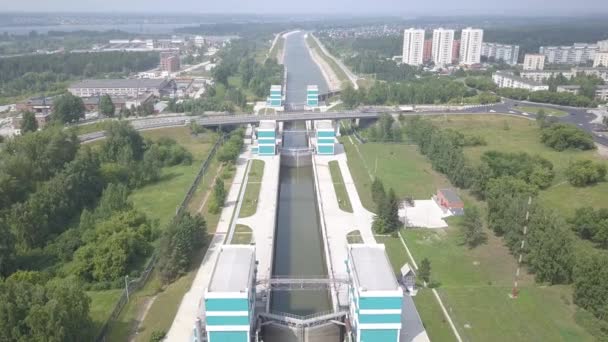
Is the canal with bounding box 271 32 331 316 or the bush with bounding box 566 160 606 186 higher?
the bush with bounding box 566 160 606 186

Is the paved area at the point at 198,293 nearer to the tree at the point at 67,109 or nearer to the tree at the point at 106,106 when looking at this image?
the tree at the point at 67,109

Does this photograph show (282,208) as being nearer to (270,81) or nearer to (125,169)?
(125,169)

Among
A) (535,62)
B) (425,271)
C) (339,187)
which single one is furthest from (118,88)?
(535,62)

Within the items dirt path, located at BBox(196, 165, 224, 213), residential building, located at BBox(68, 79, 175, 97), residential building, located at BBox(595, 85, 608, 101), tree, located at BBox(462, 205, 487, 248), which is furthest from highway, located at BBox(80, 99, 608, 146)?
tree, located at BBox(462, 205, 487, 248)

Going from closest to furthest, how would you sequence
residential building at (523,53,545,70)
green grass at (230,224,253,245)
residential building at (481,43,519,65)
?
green grass at (230,224,253,245), residential building at (523,53,545,70), residential building at (481,43,519,65)

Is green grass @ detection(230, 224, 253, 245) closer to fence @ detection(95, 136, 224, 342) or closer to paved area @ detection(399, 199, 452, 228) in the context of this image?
fence @ detection(95, 136, 224, 342)

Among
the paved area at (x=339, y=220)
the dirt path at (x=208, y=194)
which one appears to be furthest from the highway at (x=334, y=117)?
the paved area at (x=339, y=220)

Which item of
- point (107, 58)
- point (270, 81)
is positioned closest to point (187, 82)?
point (270, 81)

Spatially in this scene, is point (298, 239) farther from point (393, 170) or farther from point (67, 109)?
point (67, 109)
